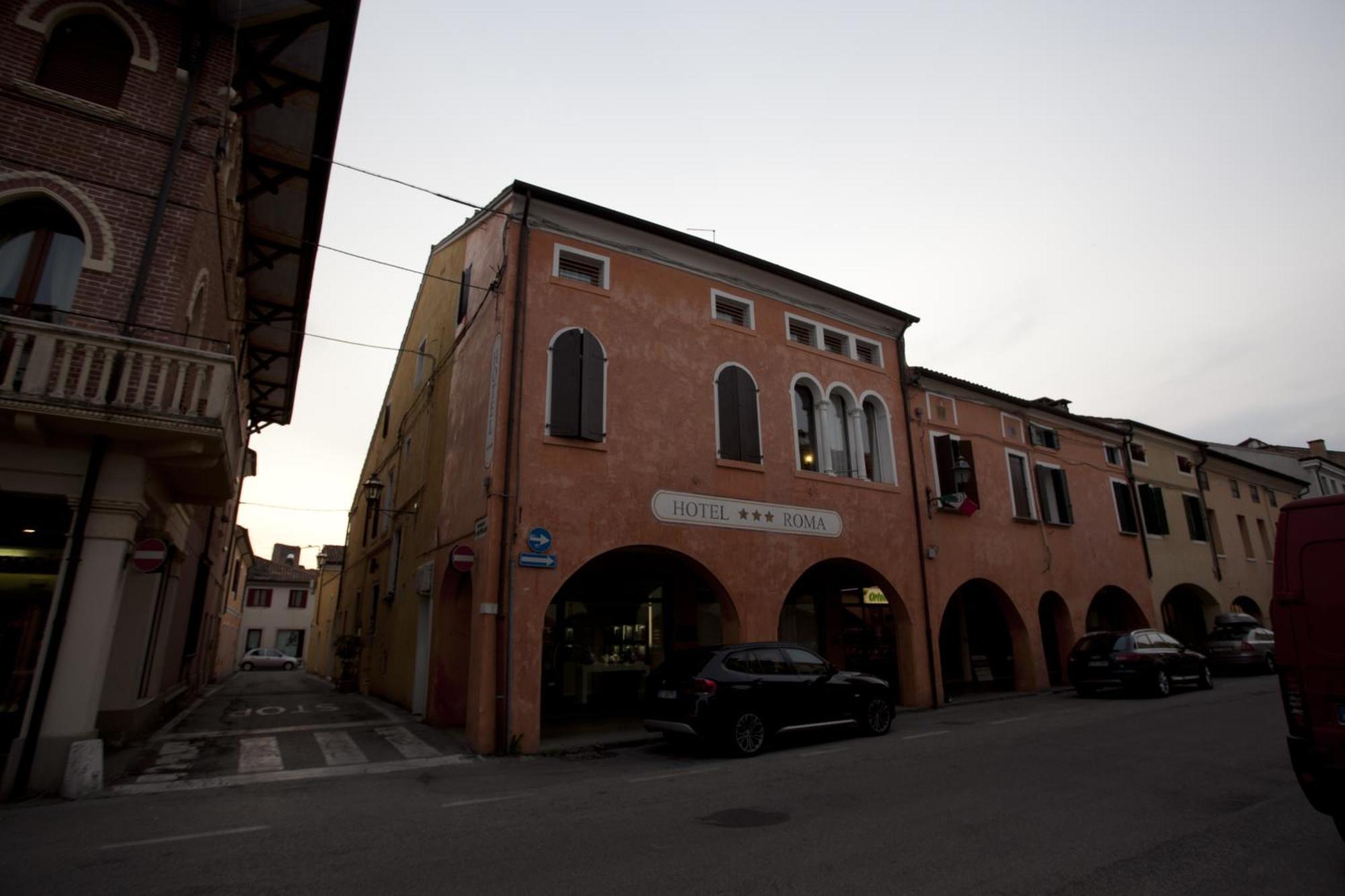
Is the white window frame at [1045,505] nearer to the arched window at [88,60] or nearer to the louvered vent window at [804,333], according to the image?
the louvered vent window at [804,333]

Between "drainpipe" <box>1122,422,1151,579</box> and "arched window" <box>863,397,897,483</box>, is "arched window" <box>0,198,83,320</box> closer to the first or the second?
"arched window" <box>863,397,897,483</box>

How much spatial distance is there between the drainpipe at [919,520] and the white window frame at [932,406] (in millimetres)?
925

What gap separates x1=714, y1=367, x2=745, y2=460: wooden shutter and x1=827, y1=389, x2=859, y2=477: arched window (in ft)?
9.23

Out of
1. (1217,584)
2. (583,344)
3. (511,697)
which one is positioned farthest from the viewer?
(1217,584)

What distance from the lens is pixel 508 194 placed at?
11.9m

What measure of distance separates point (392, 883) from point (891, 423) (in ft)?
46.7

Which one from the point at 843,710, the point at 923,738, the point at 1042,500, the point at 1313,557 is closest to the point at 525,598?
the point at 843,710

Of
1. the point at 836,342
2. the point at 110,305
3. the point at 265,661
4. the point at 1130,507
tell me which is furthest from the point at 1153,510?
the point at 265,661

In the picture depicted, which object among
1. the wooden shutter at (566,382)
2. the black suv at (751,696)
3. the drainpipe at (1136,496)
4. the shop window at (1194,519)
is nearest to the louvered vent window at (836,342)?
the wooden shutter at (566,382)

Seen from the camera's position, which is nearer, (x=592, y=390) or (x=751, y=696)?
(x=751, y=696)

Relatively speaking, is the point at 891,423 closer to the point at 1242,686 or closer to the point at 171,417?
the point at 1242,686

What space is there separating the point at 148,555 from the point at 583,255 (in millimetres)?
8128

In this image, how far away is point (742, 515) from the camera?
41.7 ft

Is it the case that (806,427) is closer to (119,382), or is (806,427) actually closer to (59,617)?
(119,382)
